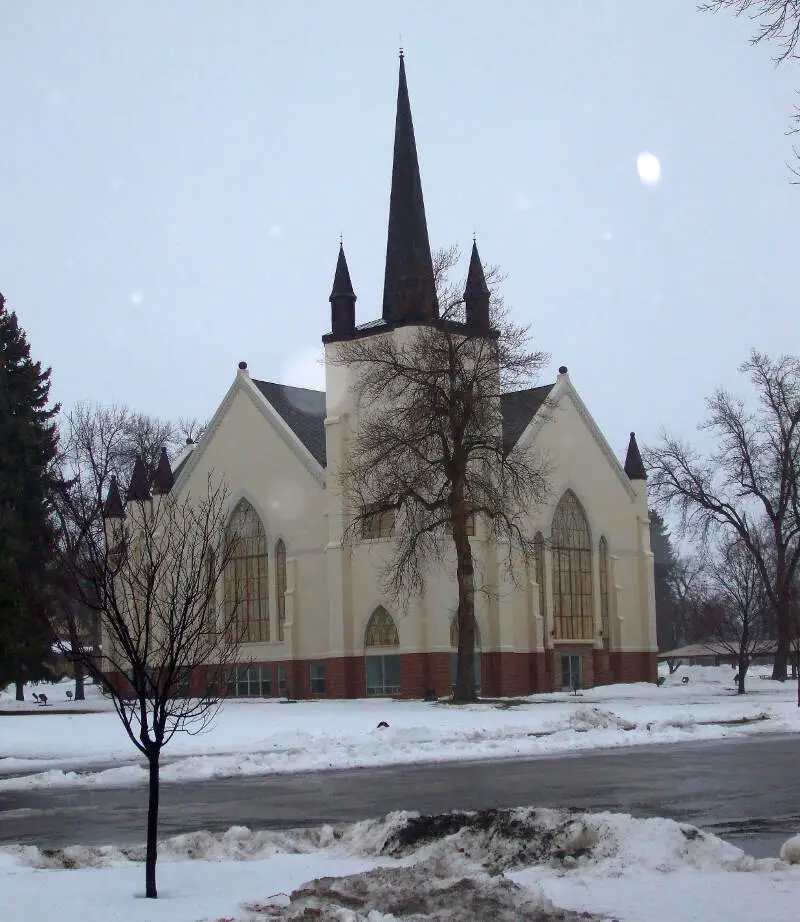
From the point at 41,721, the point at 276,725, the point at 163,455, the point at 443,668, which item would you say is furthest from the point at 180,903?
the point at 163,455

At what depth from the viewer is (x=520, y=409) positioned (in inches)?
2153

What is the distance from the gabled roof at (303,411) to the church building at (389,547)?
0.33ft

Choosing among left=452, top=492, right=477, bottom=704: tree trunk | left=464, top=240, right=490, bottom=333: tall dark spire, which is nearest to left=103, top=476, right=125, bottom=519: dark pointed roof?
left=464, top=240, right=490, bottom=333: tall dark spire

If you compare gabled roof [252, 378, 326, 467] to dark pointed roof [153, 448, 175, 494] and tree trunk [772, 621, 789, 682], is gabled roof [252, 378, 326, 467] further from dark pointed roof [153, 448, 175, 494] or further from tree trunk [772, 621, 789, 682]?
tree trunk [772, 621, 789, 682]

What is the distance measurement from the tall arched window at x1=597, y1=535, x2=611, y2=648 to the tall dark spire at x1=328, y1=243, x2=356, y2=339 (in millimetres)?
13894

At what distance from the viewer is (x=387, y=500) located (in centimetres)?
4016

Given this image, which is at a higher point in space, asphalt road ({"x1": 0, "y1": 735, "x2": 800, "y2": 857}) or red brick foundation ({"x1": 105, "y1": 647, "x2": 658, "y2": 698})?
red brick foundation ({"x1": 105, "y1": 647, "x2": 658, "y2": 698})

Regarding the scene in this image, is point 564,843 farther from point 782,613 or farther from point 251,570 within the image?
point 782,613

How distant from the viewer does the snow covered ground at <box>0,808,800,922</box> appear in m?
8.09

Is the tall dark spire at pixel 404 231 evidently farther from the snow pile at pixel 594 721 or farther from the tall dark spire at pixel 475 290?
the snow pile at pixel 594 721

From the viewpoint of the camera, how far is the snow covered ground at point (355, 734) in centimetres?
2245

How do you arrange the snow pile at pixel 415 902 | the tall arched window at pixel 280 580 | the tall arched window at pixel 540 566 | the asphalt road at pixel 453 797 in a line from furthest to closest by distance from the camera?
the tall arched window at pixel 280 580 → the tall arched window at pixel 540 566 → the asphalt road at pixel 453 797 → the snow pile at pixel 415 902

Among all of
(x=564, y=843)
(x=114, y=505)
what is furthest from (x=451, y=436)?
(x=564, y=843)

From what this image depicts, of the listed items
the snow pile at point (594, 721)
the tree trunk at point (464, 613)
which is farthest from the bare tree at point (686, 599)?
the snow pile at point (594, 721)
